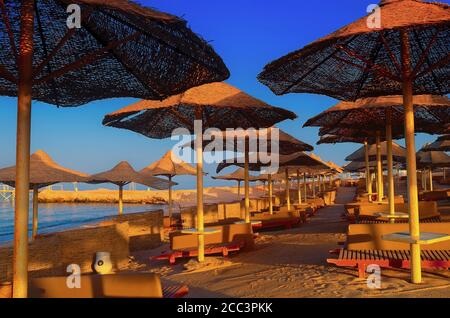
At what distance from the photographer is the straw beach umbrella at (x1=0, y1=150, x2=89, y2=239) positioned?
11312mm

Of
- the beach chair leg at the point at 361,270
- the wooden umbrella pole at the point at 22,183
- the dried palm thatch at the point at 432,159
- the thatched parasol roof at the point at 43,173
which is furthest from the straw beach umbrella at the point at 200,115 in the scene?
the dried palm thatch at the point at 432,159

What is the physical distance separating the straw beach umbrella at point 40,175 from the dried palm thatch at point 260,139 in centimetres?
445

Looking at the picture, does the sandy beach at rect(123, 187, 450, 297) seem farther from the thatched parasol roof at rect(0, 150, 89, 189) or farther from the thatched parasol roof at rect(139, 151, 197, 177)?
the thatched parasol roof at rect(139, 151, 197, 177)

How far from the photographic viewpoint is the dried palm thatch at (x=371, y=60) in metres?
4.36

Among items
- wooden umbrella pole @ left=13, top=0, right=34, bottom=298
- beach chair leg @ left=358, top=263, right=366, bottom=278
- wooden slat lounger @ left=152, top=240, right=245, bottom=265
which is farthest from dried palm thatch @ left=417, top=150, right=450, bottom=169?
wooden umbrella pole @ left=13, top=0, right=34, bottom=298

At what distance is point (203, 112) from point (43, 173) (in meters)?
6.42

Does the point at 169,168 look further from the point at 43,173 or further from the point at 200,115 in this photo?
the point at 200,115

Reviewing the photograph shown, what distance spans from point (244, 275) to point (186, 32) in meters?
3.95

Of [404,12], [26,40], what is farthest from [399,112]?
[26,40]

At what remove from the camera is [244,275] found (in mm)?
6363

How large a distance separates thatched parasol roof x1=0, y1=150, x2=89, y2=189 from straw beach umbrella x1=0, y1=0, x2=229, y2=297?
682 centimetres

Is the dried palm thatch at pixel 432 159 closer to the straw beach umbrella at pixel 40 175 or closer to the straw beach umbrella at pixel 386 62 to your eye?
the straw beach umbrella at pixel 386 62
